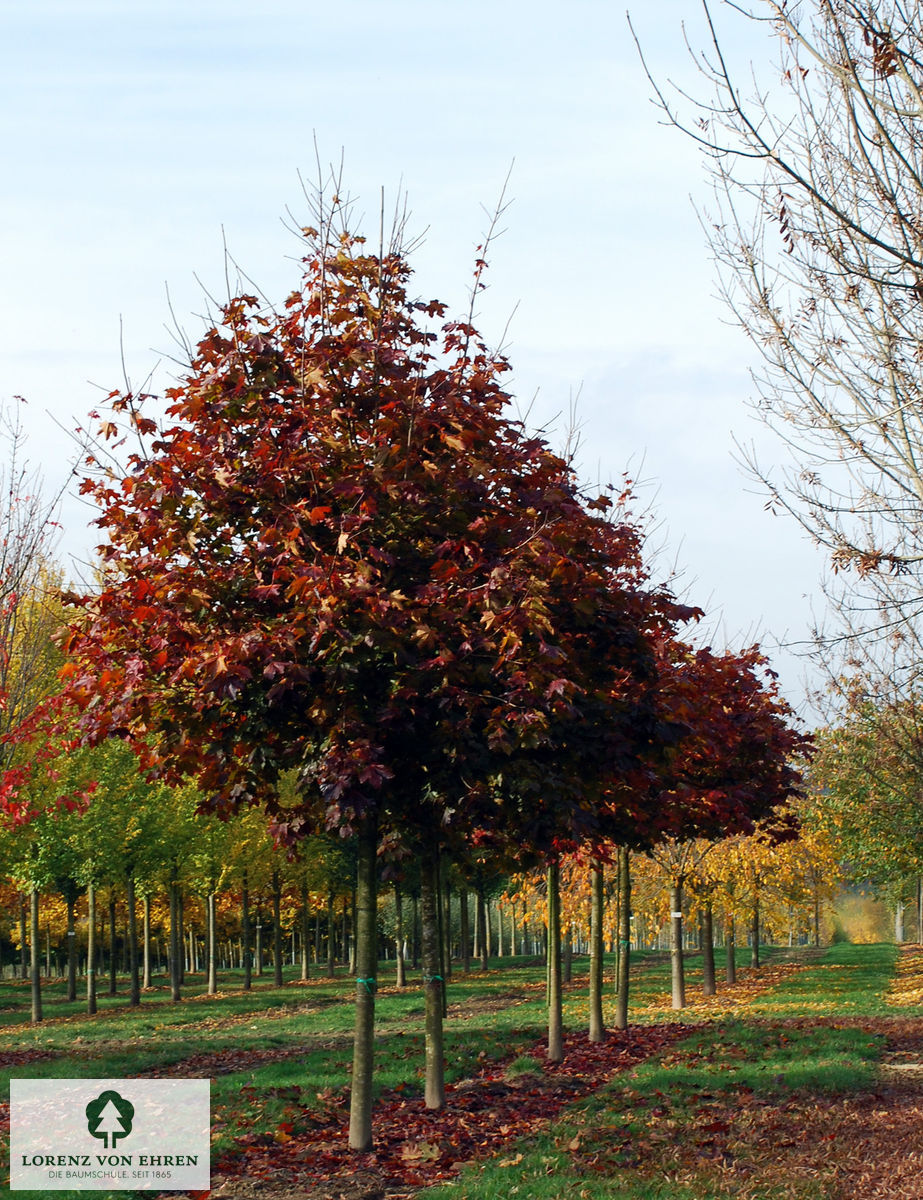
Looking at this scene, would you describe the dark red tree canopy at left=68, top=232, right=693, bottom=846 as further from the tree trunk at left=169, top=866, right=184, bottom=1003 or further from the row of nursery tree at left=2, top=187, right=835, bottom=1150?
the tree trunk at left=169, top=866, right=184, bottom=1003

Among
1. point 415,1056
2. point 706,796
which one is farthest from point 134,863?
point 706,796

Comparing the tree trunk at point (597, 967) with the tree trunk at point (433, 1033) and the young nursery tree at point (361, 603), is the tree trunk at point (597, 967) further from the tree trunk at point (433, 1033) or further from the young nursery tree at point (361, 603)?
the young nursery tree at point (361, 603)

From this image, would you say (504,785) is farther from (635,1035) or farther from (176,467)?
(635,1035)

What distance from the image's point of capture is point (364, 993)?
27.4ft

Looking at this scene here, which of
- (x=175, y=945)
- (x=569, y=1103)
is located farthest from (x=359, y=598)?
(x=175, y=945)

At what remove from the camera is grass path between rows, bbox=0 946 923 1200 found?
692 centimetres

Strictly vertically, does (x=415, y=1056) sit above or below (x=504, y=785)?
below

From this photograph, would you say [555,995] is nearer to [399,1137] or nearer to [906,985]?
[399,1137]

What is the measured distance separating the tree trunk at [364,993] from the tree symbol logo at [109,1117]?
5.81 feet

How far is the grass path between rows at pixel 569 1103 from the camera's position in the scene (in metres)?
6.92

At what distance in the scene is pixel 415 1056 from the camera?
14.2 m

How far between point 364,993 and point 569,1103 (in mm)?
2936

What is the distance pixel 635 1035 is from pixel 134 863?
53.5 ft

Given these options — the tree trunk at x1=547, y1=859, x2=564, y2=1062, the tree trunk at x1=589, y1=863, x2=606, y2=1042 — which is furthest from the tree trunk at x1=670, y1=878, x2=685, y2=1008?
the tree trunk at x1=547, y1=859, x2=564, y2=1062
